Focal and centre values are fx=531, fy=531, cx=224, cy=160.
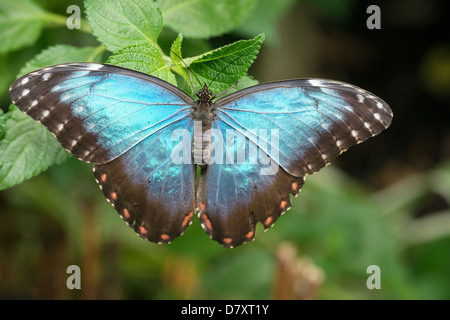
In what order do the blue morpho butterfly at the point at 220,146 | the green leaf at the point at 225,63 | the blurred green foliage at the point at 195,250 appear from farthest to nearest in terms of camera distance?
the blurred green foliage at the point at 195,250
the blue morpho butterfly at the point at 220,146
the green leaf at the point at 225,63

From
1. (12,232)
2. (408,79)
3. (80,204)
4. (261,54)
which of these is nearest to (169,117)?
(80,204)

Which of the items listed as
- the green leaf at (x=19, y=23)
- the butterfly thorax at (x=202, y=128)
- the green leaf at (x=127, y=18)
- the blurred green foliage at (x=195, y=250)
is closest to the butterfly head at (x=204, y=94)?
the butterfly thorax at (x=202, y=128)

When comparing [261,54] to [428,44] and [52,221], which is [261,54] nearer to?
[428,44]

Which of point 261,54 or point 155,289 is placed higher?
point 261,54

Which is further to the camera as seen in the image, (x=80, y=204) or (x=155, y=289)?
(x=155, y=289)

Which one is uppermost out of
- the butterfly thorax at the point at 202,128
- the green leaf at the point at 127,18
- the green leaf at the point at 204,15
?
the green leaf at the point at 204,15

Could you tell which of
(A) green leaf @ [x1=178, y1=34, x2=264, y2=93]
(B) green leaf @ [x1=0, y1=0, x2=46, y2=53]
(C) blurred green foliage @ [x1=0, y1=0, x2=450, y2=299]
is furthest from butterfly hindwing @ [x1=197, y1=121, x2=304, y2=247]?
(C) blurred green foliage @ [x1=0, y1=0, x2=450, y2=299]

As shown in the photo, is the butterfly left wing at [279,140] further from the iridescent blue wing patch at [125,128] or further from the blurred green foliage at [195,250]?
the blurred green foliage at [195,250]
